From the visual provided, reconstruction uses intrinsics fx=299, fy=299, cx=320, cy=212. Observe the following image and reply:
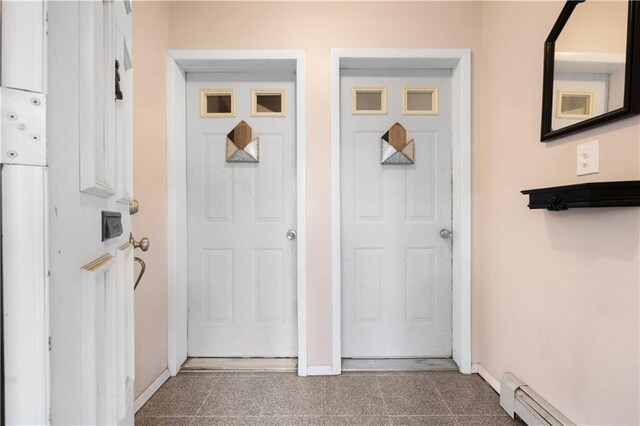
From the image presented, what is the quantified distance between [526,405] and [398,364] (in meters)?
0.75

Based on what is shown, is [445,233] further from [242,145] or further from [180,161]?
[180,161]

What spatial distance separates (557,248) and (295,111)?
1683mm

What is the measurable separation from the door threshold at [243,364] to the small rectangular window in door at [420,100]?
74.6 inches

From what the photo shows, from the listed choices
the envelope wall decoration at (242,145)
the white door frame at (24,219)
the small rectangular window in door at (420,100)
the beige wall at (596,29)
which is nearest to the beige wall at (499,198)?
the beige wall at (596,29)

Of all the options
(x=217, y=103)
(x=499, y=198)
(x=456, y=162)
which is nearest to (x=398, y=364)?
(x=499, y=198)

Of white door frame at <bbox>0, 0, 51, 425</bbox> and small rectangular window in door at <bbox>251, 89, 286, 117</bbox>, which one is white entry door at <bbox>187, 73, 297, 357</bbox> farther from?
white door frame at <bbox>0, 0, 51, 425</bbox>

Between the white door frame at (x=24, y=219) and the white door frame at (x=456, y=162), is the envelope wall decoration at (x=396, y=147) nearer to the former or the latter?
the white door frame at (x=456, y=162)

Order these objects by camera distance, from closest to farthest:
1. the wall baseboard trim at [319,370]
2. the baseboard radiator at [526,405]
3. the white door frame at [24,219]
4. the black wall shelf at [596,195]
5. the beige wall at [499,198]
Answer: the white door frame at [24,219] < the black wall shelf at [596,195] < the beige wall at [499,198] < the baseboard radiator at [526,405] < the wall baseboard trim at [319,370]

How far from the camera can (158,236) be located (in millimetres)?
1829

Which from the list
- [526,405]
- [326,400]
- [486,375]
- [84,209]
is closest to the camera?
[84,209]

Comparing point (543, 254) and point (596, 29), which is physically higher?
point (596, 29)

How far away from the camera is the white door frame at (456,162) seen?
6.32 ft

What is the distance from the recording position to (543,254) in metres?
1.44

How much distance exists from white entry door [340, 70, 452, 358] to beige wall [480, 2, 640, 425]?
0.80 ft
